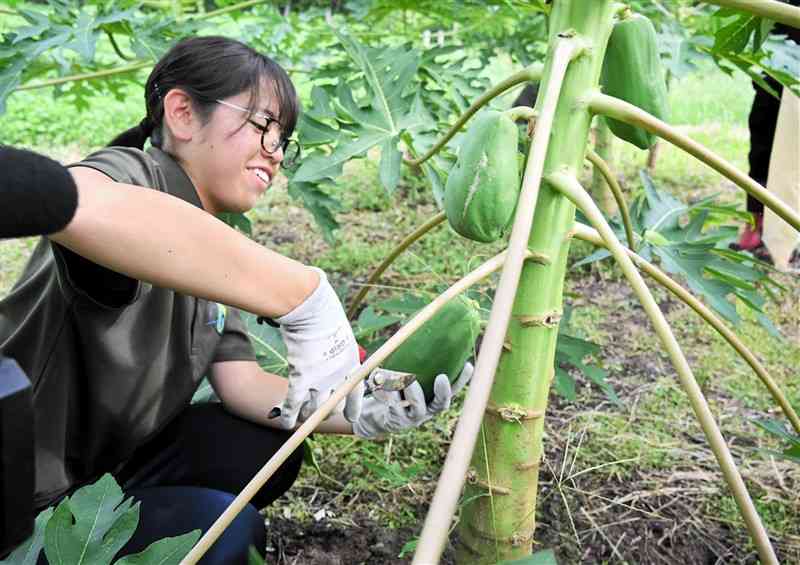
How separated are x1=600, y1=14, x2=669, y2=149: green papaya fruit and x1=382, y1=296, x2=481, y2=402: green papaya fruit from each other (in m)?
0.41

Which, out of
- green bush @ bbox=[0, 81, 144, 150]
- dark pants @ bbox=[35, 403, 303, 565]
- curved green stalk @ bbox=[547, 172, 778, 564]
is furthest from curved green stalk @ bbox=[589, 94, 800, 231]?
green bush @ bbox=[0, 81, 144, 150]

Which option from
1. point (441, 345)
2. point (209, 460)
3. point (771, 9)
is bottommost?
point (209, 460)

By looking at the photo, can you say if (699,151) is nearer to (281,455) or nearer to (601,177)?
(281,455)

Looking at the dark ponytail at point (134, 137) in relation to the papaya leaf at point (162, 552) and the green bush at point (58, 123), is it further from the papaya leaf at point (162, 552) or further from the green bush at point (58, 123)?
the green bush at point (58, 123)

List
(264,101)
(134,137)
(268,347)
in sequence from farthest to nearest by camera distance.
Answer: (268,347)
(134,137)
(264,101)

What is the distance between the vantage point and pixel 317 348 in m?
1.27

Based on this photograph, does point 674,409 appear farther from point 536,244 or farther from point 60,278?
point 60,278

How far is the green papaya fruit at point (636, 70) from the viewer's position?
122cm

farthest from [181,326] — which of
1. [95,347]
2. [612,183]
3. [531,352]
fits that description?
[612,183]

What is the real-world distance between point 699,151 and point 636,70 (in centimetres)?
20

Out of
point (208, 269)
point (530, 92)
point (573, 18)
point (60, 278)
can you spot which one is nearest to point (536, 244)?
point (573, 18)

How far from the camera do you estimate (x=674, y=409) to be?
2.37 metres

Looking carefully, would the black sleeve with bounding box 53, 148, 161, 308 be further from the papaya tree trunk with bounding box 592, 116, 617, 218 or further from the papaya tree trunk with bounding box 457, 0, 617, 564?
the papaya tree trunk with bounding box 592, 116, 617, 218

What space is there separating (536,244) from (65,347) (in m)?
0.76
